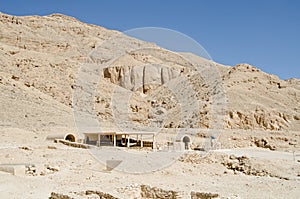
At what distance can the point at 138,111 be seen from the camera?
46594 mm

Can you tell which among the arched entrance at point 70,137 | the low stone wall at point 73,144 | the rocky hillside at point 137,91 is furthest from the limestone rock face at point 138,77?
the low stone wall at point 73,144

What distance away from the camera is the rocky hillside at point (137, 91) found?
117ft

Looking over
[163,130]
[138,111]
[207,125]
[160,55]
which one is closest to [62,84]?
[138,111]

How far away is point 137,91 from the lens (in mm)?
57938

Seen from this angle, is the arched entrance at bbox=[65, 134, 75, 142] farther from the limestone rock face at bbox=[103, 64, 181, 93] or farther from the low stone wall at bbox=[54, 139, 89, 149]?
the limestone rock face at bbox=[103, 64, 181, 93]

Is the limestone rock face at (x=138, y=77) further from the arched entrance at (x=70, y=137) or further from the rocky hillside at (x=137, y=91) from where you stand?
the arched entrance at (x=70, y=137)

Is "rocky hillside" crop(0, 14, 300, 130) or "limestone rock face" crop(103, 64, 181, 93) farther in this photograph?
"limestone rock face" crop(103, 64, 181, 93)

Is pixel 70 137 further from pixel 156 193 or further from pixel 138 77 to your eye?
pixel 138 77

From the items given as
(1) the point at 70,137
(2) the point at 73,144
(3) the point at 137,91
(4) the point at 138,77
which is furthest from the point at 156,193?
(4) the point at 138,77

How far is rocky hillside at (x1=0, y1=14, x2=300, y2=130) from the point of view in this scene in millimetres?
35688

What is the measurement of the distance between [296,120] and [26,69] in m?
28.9

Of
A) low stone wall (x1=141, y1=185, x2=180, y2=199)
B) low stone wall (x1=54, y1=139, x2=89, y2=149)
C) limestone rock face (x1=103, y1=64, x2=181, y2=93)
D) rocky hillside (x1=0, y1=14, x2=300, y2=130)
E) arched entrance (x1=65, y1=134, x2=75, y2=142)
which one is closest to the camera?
low stone wall (x1=141, y1=185, x2=180, y2=199)

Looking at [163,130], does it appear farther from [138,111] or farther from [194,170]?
[194,170]

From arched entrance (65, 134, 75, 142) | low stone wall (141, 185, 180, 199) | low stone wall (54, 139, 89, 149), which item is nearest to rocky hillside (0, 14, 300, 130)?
arched entrance (65, 134, 75, 142)
